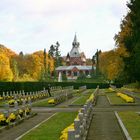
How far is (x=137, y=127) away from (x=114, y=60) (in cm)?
6863

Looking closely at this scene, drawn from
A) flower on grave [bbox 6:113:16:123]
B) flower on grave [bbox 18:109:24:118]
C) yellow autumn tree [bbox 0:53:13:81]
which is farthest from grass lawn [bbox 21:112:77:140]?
yellow autumn tree [bbox 0:53:13:81]

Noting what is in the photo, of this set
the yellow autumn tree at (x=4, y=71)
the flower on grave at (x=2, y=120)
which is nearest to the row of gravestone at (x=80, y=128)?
the flower on grave at (x=2, y=120)

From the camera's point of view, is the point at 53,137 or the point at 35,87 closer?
the point at 53,137

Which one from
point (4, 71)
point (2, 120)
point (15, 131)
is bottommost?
point (15, 131)

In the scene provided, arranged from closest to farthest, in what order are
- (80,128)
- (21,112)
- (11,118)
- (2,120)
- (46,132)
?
(80,128), (46,132), (2,120), (11,118), (21,112)

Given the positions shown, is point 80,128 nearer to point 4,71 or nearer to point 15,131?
point 15,131

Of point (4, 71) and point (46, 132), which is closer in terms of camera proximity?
point (46, 132)

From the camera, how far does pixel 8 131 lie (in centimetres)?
2450

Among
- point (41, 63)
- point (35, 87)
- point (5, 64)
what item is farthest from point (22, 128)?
point (41, 63)

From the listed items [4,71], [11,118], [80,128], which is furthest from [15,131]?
[4,71]

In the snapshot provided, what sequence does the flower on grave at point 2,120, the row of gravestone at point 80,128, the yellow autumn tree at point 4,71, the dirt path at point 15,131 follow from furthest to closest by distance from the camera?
the yellow autumn tree at point 4,71
the flower on grave at point 2,120
the dirt path at point 15,131
the row of gravestone at point 80,128

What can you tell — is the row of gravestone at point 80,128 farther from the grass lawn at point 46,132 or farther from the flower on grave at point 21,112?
the flower on grave at point 21,112

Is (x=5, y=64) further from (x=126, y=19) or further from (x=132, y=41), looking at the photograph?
(x=132, y=41)

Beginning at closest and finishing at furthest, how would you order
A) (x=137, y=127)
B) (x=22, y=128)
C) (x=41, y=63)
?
(x=137, y=127), (x=22, y=128), (x=41, y=63)
